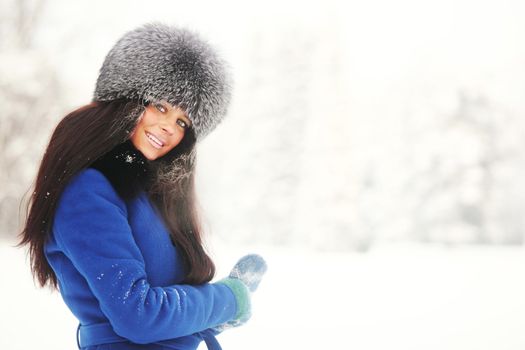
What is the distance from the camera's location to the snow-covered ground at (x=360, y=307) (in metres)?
5.30

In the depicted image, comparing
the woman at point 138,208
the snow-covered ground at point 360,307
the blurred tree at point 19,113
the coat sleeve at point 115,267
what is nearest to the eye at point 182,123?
the woman at point 138,208

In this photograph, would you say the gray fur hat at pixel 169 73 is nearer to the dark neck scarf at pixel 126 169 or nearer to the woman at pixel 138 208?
the woman at pixel 138 208

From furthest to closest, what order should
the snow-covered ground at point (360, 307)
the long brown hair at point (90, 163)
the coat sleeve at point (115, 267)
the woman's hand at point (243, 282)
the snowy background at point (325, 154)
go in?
the snowy background at point (325, 154) < the snow-covered ground at point (360, 307) < the woman's hand at point (243, 282) < the long brown hair at point (90, 163) < the coat sleeve at point (115, 267)

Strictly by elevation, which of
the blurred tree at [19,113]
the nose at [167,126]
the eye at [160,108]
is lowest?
the nose at [167,126]

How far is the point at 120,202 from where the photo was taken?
110 centimetres

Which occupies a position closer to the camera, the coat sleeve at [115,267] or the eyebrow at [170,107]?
the coat sleeve at [115,267]

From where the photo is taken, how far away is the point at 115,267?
3.28 feet

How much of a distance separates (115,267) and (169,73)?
54cm

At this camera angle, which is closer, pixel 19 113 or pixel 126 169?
pixel 126 169

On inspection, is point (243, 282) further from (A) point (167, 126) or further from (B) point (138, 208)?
(A) point (167, 126)

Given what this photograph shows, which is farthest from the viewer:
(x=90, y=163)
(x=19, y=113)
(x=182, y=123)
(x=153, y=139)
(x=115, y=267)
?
(x=19, y=113)

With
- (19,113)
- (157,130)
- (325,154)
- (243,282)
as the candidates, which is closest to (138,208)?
(157,130)

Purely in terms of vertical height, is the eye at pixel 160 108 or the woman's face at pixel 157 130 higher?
the eye at pixel 160 108

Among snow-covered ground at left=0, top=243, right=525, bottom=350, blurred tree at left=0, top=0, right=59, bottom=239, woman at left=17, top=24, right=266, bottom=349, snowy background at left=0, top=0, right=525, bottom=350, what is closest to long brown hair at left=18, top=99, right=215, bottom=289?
woman at left=17, top=24, right=266, bottom=349
